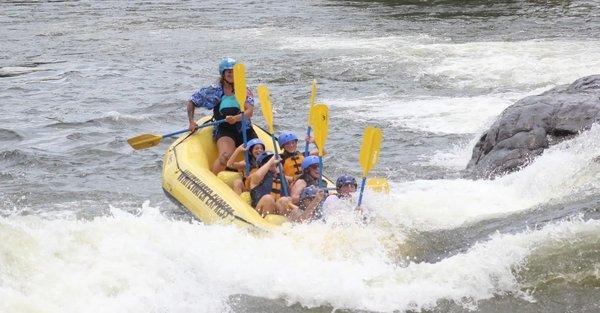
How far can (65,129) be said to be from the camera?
1266 centimetres

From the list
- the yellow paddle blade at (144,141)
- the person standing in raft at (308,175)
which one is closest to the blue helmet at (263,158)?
the person standing in raft at (308,175)

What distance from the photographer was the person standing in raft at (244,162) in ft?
25.8

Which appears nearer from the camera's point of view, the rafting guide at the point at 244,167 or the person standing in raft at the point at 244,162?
the rafting guide at the point at 244,167

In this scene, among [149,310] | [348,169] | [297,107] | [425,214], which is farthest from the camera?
[297,107]

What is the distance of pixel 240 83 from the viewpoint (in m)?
8.07

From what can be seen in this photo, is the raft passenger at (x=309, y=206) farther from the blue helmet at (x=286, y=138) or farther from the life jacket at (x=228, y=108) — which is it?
the life jacket at (x=228, y=108)

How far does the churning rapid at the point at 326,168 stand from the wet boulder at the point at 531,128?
0.80ft

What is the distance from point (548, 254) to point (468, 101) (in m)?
7.28

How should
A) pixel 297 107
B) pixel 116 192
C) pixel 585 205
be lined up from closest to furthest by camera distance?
pixel 585 205
pixel 116 192
pixel 297 107

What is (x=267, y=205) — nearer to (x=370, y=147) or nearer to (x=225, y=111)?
(x=370, y=147)

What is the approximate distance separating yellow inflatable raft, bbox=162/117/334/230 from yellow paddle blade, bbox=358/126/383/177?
80 centimetres

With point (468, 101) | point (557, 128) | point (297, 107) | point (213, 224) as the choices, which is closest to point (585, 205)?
point (557, 128)

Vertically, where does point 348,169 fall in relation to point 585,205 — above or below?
below

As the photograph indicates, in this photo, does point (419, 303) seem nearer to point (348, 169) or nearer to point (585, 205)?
point (585, 205)
